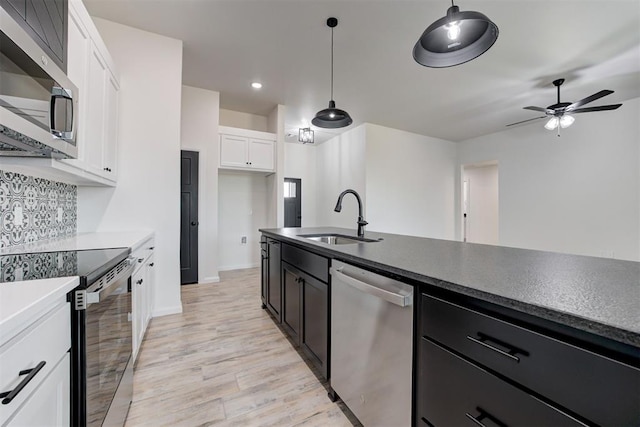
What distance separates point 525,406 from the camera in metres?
0.70

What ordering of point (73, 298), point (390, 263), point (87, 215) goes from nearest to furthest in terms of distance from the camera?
point (73, 298) → point (390, 263) → point (87, 215)

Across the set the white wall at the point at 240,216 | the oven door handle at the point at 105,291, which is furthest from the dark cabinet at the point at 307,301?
the white wall at the point at 240,216

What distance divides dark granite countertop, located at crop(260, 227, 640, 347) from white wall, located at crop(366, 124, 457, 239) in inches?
162

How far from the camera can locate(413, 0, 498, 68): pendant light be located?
1.37 m

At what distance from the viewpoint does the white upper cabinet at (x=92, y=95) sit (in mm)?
1693

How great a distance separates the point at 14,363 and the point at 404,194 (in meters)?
6.03

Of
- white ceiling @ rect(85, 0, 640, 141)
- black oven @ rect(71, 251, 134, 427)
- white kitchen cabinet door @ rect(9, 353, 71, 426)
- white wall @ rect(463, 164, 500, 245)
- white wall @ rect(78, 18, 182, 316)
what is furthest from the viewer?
white wall @ rect(463, 164, 500, 245)

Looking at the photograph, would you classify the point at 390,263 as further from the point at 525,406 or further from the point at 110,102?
the point at 110,102

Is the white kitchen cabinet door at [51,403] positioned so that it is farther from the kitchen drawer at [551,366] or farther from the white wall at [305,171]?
Result: the white wall at [305,171]

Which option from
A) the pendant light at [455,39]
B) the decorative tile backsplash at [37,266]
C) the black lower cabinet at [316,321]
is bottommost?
the black lower cabinet at [316,321]

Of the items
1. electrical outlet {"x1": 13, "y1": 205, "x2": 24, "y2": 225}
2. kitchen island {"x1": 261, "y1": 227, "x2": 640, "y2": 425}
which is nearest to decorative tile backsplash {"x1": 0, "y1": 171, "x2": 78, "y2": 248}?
electrical outlet {"x1": 13, "y1": 205, "x2": 24, "y2": 225}

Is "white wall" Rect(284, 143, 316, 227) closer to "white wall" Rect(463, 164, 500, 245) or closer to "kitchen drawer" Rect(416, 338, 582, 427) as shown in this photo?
"white wall" Rect(463, 164, 500, 245)

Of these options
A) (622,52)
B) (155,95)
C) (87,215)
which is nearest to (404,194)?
(622,52)

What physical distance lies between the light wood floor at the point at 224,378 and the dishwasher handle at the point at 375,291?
80 cm
